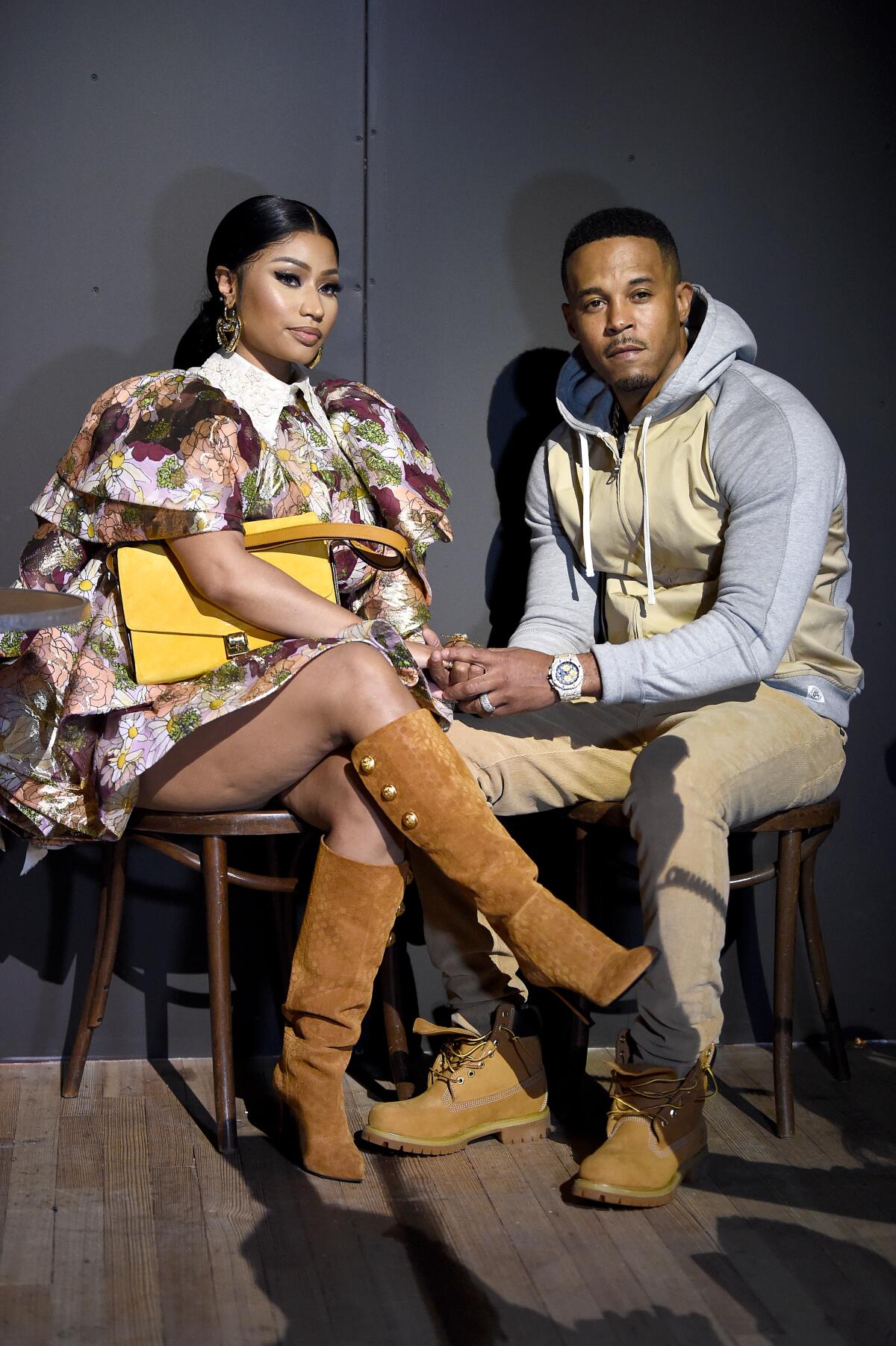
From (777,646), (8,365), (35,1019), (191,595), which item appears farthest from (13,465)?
(777,646)

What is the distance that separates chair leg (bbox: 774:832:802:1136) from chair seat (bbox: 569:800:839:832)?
26mm

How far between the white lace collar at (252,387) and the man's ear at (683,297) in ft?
2.37

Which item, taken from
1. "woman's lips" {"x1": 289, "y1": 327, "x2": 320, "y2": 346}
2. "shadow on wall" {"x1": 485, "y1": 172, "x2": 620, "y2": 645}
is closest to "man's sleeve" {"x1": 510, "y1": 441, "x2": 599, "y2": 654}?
"shadow on wall" {"x1": 485, "y1": 172, "x2": 620, "y2": 645}

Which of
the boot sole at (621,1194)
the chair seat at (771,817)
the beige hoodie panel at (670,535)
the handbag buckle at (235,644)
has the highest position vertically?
the beige hoodie panel at (670,535)

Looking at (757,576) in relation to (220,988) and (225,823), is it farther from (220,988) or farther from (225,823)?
(220,988)

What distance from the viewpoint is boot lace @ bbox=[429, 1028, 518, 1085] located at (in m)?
2.21

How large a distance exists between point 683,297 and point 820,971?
4.09 feet

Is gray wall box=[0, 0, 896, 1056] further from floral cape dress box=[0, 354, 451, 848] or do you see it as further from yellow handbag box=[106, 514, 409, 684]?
yellow handbag box=[106, 514, 409, 684]

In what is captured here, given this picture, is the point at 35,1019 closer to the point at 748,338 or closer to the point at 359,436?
the point at 359,436

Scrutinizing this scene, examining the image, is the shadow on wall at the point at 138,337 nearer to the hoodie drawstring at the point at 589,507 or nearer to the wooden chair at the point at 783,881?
the hoodie drawstring at the point at 589,507

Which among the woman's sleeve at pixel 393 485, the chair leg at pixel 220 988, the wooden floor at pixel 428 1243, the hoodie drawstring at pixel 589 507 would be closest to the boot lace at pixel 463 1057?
the wooden floor at pixel 428 1243

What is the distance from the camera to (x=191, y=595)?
213 cm

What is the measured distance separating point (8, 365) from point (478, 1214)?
1660 millimetres

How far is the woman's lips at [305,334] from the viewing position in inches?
90.3
